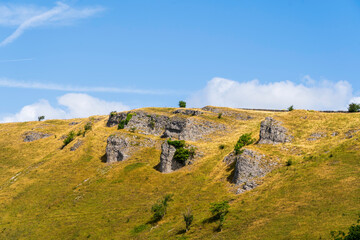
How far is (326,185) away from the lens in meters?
63.7

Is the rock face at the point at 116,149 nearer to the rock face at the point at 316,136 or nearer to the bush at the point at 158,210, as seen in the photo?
the bush at the point at 158,210

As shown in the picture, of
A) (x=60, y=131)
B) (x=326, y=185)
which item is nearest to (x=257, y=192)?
(x=326, y=185)

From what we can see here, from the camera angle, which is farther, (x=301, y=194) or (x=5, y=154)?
(x=5, y=154)

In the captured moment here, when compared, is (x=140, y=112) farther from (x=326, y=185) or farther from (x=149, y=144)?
(x=326, y=185)

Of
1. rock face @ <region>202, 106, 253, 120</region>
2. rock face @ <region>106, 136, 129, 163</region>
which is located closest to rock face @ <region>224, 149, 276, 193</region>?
rock face @ <region>106, 136, 129, 163</region>

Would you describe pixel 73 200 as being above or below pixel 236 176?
below

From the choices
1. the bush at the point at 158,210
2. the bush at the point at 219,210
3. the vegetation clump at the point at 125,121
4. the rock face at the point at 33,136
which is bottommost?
the bush at the point at 158,210

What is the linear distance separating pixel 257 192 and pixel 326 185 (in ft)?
47.9

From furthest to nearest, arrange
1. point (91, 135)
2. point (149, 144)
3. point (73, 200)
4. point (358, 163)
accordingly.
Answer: point (91, 135) < point (149, 144) < point (73, 200) < point (358, 163)

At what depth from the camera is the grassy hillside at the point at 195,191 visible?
58062 millimetres

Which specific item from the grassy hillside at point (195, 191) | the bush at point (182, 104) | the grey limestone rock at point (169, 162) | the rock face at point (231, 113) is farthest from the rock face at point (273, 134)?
the bush at point (182, 104)

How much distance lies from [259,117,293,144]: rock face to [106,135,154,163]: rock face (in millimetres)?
42496

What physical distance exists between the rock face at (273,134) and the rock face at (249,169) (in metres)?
11.5

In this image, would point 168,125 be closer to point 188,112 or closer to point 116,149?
point 188,112
